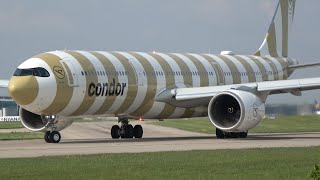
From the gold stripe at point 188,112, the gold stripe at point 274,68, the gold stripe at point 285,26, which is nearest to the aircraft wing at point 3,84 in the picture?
the gold stripe at point 188,112

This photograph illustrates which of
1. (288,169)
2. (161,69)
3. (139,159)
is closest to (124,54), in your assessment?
(161,69)

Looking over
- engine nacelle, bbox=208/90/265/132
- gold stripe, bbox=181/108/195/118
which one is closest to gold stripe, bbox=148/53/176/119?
gold stripe, bbox=181/108/195/118

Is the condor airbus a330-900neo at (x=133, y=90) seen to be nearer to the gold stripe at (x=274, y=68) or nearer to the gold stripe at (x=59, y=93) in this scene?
the gold stripe at (x=59, y=93)

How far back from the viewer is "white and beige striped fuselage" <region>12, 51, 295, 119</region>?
31125mm

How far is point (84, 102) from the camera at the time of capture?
32.2m

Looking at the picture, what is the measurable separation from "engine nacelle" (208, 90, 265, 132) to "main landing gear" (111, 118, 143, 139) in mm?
5174

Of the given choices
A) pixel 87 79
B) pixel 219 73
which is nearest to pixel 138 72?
pixel 87 79

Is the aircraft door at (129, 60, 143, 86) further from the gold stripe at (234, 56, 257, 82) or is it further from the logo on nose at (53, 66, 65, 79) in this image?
the gold stripe at (234, 56, 257, 82)

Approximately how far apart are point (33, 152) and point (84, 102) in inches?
316

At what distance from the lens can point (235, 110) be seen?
1359 inches

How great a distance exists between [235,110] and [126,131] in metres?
5.88

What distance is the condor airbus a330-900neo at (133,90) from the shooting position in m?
31.1

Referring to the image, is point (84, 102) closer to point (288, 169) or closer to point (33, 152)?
point (33, 152)

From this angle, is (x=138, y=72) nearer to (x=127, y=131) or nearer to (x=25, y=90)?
(x=127, y=131)
